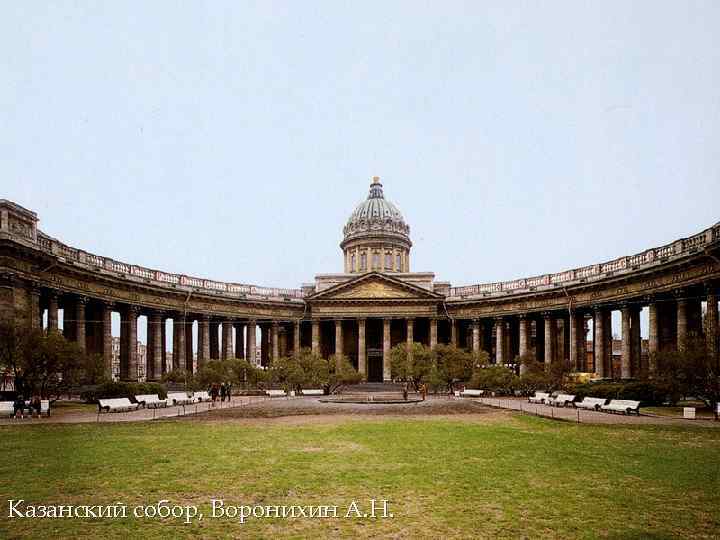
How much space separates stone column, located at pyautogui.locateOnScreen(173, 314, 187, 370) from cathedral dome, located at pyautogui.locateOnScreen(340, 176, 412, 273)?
32.3 meters

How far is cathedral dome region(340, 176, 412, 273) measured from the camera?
8781cm

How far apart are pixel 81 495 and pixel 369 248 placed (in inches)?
3033

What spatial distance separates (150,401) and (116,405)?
4.21 m

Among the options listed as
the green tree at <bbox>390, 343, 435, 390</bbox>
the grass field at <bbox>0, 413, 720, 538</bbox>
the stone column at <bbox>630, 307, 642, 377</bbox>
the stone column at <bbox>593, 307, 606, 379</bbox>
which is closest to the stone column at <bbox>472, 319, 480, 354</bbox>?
the green tree at <bbox>390, 343, 435, 390</bbox>

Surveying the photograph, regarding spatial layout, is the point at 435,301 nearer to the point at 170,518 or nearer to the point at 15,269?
the point at 15,269

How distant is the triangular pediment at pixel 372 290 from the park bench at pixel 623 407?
1632 inches

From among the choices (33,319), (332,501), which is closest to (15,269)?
(33,319)

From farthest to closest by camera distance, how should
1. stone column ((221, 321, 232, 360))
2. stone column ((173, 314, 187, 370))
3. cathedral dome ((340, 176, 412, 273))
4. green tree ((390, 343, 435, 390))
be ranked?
cathedral dome ((340, 176, 412, 273))
stone column ((221, 321, 232, 360))
stone column ((173, 314, 187, 370))
green tree ((390, 343, 435, 390))

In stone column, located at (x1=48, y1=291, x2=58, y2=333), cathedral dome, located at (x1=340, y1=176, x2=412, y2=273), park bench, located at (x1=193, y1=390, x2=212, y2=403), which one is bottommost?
park bench, located at (x1=193, y1=390, x2=212, y2=403)

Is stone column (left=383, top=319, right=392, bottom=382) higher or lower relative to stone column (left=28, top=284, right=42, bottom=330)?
lower

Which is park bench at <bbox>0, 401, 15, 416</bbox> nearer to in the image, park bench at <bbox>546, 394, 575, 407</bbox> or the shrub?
the shrub

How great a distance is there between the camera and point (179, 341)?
59.8 m

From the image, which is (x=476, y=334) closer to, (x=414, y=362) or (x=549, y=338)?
(x=549, y=338)

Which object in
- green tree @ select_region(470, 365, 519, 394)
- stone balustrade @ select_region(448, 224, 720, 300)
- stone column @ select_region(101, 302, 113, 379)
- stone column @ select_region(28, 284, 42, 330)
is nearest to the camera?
stone column @ select_region(28, 284, 42, 330)
